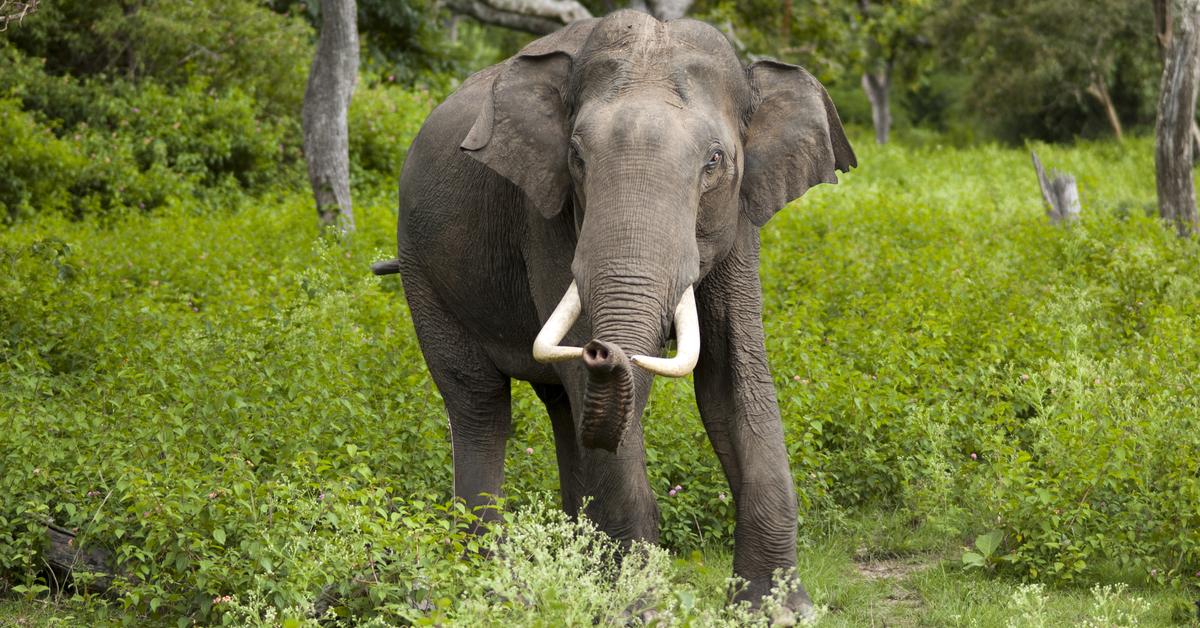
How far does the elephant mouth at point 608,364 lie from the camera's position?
427 centimetres

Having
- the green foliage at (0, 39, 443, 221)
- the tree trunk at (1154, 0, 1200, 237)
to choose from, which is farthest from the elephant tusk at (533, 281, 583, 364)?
the green foliage at (0, 39, 443, 221)

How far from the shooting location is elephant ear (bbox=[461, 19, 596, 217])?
5457 mm

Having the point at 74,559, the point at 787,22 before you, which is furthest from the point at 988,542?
the point at 787,22

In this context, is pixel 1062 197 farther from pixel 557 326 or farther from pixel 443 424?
pixel 557 326

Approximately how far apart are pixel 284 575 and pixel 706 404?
1.73 metres

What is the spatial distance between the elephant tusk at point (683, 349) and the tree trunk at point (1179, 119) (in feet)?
30.2

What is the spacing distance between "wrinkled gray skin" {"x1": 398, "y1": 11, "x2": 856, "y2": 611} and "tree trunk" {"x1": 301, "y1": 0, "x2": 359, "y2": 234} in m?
6.47

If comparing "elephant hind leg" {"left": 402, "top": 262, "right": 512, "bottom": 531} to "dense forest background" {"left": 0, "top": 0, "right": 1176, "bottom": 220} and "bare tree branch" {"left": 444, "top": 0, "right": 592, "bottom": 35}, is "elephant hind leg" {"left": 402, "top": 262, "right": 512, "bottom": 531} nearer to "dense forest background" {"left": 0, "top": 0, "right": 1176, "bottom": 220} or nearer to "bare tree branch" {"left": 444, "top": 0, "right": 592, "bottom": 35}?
"dense forest background" {"left": 0, "top": 0, "right": 1176, "bottom": 220}

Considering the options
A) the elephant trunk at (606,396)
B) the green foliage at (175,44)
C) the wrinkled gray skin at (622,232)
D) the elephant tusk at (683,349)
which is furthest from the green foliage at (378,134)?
the elephant trunk at (606,396)

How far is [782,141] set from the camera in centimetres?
555

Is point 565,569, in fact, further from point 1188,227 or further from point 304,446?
point 1188,227

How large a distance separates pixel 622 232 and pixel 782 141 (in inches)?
43.3

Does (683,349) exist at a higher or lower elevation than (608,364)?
lower

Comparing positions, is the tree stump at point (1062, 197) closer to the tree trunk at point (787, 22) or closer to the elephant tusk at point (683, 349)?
the tree trunk at point (787, 22)
